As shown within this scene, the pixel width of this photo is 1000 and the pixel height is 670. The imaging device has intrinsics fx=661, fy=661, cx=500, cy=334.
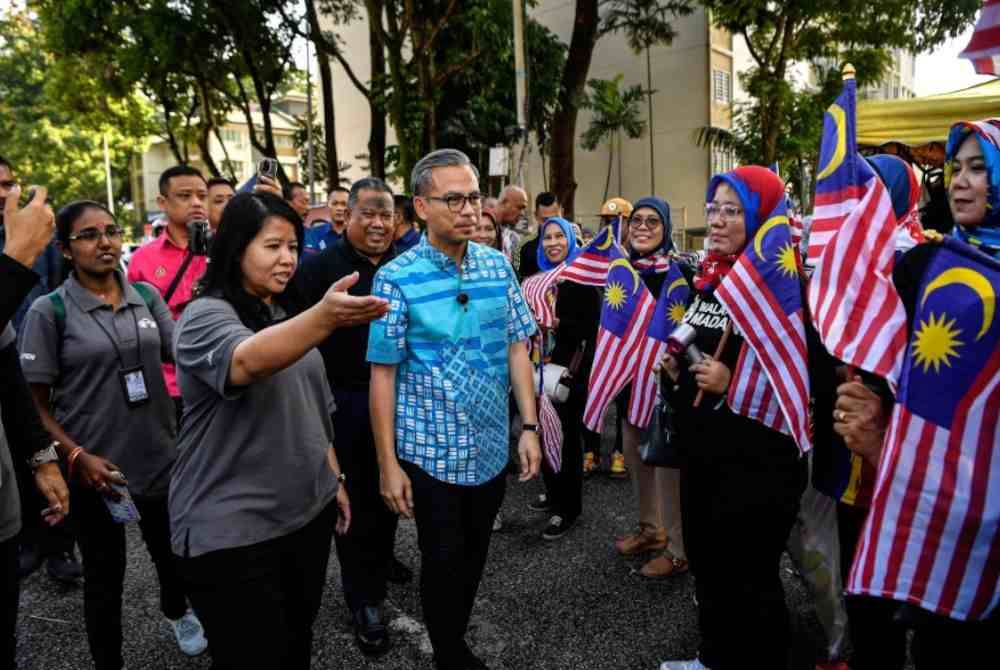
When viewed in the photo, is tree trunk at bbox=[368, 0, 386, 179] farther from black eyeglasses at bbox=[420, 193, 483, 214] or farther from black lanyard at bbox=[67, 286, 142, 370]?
black eyeglasses at bbox=[420, 193, 483, 214]

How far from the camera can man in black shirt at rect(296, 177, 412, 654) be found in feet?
10.5

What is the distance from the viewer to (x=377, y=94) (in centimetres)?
1313

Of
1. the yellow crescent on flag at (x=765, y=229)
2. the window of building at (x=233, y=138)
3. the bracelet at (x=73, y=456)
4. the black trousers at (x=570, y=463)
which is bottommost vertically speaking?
the black trousers at (x=570, y=463)

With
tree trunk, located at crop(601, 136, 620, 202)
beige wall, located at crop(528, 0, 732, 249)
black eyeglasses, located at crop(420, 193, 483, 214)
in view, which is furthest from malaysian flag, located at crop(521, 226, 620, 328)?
tree trunk, located at crop(601, 136, 620, 202)

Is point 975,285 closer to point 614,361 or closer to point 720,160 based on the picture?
point 614,361

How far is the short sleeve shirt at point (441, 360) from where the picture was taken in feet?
8.26

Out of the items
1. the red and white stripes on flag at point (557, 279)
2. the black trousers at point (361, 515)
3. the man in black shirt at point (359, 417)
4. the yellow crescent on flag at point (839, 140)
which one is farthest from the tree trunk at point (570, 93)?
the yellow crescent on flag at point (839, 140)

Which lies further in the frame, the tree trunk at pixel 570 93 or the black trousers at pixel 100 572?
the tree trunk at pixel 570 93

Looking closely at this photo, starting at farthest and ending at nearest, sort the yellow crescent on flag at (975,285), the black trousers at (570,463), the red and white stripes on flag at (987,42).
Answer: the black trousers at (570,463) → the red and white stripes on flag at (987,42) → the yellow crescent on flag at (975,285)

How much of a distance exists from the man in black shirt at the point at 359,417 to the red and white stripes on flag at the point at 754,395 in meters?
1.73

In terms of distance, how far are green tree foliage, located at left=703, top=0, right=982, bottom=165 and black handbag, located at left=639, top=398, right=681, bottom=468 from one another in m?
12.4

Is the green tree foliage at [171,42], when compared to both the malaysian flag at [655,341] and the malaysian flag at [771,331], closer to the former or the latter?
the malaysian flag at [655,341]

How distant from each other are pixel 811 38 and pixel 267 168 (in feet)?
50.7

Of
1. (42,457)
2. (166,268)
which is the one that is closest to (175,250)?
(166,268)
